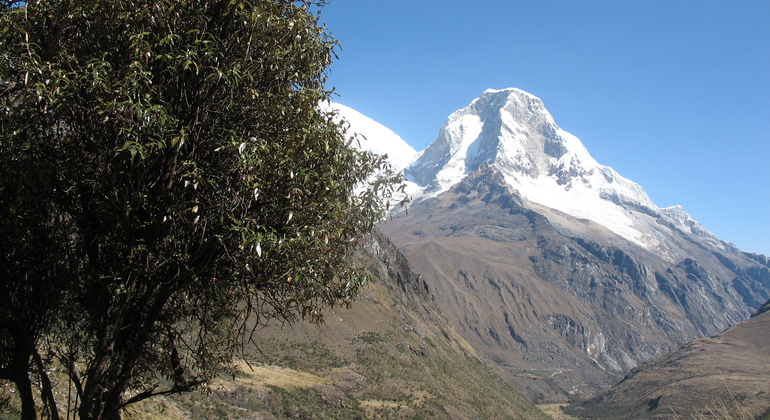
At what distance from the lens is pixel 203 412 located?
38.6 meters

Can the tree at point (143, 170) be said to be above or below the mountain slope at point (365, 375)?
above

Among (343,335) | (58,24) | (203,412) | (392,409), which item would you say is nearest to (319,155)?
(58,24)

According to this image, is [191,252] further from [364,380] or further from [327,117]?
[364,380]

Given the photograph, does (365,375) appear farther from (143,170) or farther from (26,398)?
(143,170)

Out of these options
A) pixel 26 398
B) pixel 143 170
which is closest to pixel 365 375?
pixel 26 398

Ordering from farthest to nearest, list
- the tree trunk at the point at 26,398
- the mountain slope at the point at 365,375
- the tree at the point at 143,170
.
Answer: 1. the mountain slope at the point at 365,375
2. the tree trunk at the point at 26,398
3. the tree at the point at 143,170

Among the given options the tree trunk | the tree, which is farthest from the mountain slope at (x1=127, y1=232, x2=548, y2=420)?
the tree

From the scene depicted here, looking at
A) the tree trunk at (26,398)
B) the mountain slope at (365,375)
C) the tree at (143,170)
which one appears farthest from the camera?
the mountain slope at (365,375)

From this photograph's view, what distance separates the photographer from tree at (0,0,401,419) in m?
6.80

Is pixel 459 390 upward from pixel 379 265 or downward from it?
downward

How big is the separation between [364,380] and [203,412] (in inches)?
1797

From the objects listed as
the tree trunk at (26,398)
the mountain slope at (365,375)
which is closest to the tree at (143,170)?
the tree trunk at (26,398)

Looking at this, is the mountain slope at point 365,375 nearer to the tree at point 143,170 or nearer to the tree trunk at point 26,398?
the tree trunk at point 26,398

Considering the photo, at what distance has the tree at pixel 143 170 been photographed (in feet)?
22.3
